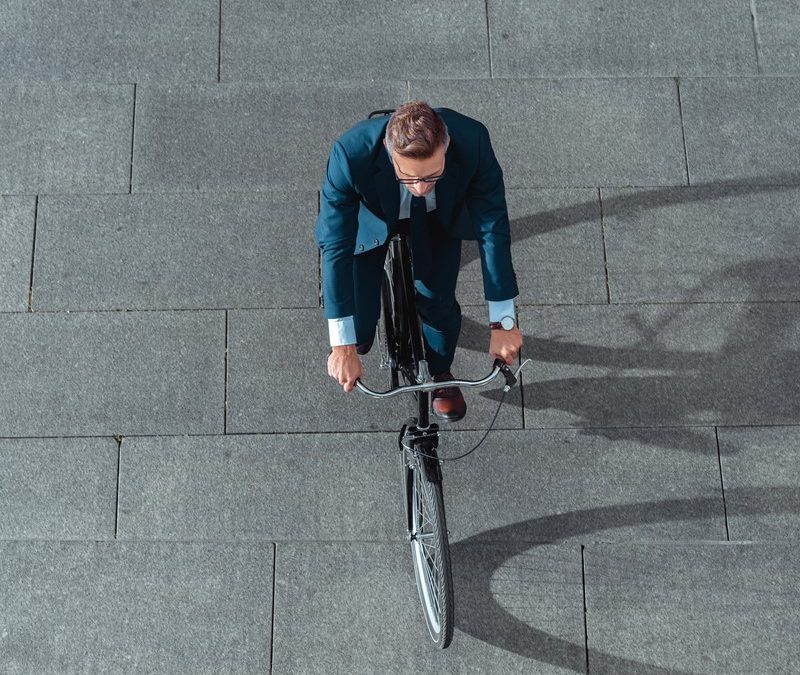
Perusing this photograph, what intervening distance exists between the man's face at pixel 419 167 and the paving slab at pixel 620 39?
2.63 metres

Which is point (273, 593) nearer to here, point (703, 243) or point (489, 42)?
point (703, 243)

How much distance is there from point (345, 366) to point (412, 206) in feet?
2.75

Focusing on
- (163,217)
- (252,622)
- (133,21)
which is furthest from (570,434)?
(133,21)

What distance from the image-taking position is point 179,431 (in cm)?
541

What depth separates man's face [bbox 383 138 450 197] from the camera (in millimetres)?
3580

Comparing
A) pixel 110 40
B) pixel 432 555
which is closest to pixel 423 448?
pixel 432 555

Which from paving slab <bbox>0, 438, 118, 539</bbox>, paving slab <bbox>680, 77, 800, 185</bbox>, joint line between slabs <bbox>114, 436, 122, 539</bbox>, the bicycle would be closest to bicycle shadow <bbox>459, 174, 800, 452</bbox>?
paving slab <bbox>680, 77, 800, 185</bbox>

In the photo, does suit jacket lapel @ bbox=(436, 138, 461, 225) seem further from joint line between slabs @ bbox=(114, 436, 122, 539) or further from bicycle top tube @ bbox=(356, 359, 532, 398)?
joint line between slabs @ bbox=(114, 436, 122, 539)

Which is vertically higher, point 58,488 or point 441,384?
point 441,384

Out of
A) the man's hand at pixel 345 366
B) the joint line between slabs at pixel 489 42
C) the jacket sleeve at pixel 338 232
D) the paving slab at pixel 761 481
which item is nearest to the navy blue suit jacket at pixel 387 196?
the jacket sleeve at pixel 338 232

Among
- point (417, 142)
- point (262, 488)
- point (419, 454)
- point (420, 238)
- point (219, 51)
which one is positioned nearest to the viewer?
point (417, 142)

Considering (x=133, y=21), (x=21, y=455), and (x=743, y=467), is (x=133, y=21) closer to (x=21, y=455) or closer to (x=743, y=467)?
(x=21, y=455)

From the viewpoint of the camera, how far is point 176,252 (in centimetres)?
564

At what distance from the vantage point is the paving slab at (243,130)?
5781 mm
